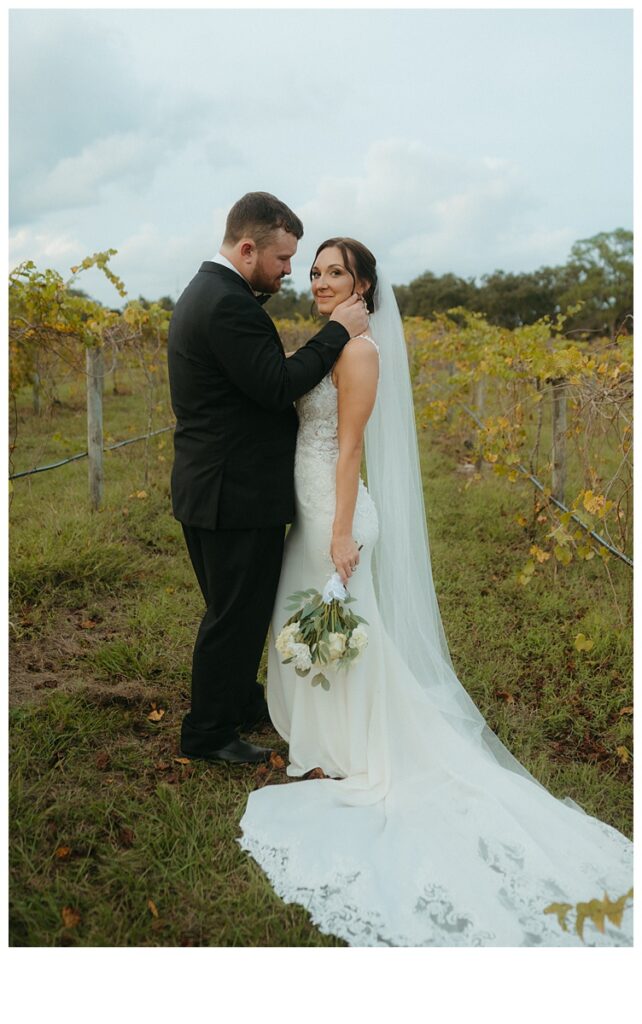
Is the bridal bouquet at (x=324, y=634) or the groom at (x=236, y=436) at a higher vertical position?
the groom at (x=236, y=436)

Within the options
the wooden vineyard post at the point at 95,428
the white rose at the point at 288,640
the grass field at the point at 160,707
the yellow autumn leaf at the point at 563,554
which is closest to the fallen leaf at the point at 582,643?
the grass field at the point at 160,707

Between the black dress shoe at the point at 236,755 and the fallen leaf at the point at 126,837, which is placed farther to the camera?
the black dress shoe at the point at 236,755

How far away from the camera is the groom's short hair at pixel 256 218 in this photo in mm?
2602

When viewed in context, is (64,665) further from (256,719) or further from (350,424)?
(350,424)

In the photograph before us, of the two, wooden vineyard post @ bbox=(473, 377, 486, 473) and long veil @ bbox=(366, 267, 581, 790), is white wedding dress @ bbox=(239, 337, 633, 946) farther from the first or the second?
wooden vineyard post @ bbox=(473, 377, 486, 473)

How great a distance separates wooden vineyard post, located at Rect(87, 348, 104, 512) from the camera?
19.8ft

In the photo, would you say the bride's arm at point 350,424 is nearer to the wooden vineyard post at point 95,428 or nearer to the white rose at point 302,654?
the white rose at point 302,654

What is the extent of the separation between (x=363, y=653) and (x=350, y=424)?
3.04 ft

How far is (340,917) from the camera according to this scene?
6.93 feet

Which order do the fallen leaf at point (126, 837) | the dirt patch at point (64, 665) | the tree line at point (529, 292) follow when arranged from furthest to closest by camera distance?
the tree line at point (529, 292) < the dirt patch at point (64, 665) < the fallen leaf at point (126, 837)

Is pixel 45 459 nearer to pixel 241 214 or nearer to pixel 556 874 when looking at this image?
pixel 241 214

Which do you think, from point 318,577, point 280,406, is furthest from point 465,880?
point 280,406

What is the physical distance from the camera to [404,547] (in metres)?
2.99

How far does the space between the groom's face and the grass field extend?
1.99 m
